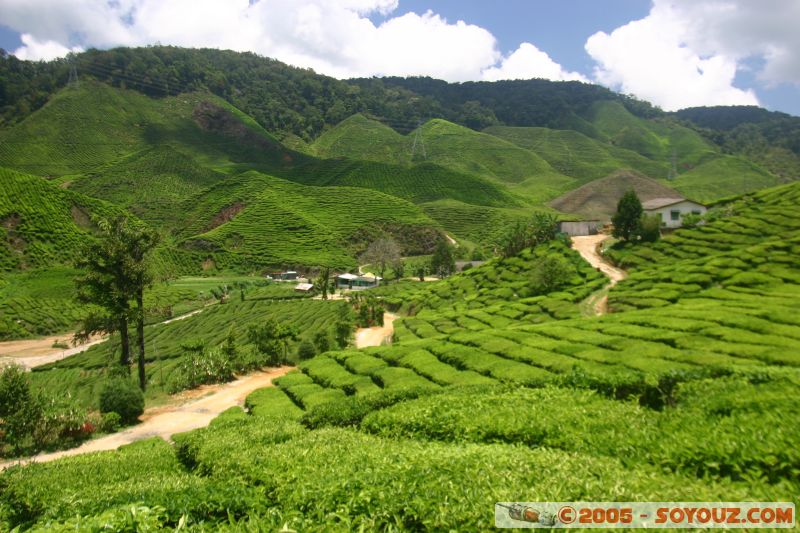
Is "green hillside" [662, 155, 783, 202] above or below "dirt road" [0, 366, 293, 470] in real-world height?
above

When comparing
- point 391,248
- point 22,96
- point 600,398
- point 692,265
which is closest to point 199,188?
point 391,248

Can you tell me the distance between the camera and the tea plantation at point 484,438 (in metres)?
6.37

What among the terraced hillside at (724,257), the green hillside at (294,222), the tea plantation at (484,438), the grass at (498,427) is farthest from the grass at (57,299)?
the terraced hillside at (724,257)

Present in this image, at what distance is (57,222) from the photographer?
8344cm

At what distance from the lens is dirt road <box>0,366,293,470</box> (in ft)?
71.4

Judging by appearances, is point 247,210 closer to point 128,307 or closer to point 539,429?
point 128,307

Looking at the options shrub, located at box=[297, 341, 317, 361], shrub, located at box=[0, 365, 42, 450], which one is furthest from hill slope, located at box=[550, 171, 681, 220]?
shrub, located at box=[0, 365, 42, 450]

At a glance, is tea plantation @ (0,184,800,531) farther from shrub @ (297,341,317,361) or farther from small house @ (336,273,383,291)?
small house @ (336,273,383,291)

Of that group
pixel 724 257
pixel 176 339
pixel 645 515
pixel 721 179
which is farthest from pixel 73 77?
pixel 721 179

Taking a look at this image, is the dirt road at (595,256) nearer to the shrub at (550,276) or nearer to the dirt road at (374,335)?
the shrub at (550,276)

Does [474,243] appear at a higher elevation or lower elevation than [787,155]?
lower

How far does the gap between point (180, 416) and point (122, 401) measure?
9.70 ft

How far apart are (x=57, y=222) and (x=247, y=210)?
41235 mm

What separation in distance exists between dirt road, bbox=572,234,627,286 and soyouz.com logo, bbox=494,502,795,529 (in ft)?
134
